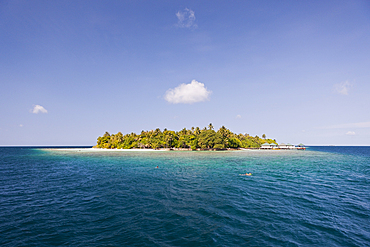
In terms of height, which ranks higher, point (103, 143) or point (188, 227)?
point (103, 143)

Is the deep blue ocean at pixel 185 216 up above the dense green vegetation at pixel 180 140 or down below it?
below

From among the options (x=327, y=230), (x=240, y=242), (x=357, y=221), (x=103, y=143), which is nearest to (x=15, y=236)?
(x=240, y=242)

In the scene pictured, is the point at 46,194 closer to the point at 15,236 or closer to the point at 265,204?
the point at 15,236

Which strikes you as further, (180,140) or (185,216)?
(180,140)

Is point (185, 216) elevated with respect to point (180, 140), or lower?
lower

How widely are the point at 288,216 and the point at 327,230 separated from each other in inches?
109

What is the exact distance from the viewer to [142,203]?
18125mm

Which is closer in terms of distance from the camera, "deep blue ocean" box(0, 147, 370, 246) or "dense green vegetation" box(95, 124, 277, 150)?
"deep blue ocean" box(0, 147, 370, 246)

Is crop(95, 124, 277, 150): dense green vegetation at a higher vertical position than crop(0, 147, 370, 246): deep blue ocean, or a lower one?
higher

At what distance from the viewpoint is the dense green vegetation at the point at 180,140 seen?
134 metres

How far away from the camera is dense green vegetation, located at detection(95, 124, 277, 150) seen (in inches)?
5290

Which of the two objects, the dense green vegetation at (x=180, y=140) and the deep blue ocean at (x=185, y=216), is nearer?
the deep blue ocean at (x=185, y=216)

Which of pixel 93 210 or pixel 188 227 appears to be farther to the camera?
pixel 93 210

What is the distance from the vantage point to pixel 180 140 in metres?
149
